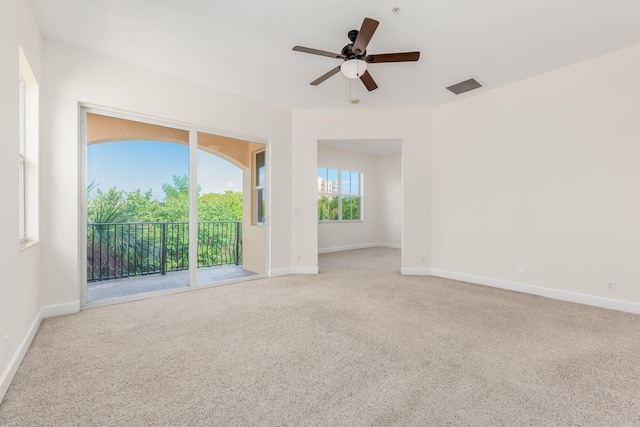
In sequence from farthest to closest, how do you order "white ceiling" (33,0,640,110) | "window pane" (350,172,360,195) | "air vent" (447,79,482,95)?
"window pane" (350,172,360,195) < "air vent" (447,79,482,95) < "white ceiling" (33,0,640,110)

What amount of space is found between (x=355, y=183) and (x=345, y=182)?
439 mm

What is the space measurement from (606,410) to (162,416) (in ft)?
8.27

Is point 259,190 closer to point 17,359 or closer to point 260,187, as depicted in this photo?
point 260,187

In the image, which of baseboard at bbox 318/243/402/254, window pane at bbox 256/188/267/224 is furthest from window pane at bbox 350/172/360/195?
window pane at bbox 256/188/267/224

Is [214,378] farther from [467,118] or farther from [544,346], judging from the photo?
[467,118]

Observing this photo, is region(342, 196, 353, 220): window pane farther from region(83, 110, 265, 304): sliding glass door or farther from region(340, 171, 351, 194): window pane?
region(83, 110, 265, 304): sliding glass door

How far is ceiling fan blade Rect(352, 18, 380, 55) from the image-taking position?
2.26m

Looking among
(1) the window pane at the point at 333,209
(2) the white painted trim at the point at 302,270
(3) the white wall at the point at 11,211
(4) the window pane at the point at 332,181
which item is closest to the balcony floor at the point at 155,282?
(2) the white painted trim at the point at 302,270

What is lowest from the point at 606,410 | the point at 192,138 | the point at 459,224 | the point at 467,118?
the point at 606,410

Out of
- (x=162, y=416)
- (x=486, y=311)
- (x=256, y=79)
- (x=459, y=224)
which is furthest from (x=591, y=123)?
(x=162, y=416)

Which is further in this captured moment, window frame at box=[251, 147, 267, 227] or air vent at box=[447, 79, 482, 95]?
window frame at box=[251, 147, 267, 227]

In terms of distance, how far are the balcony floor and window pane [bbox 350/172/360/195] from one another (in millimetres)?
4931

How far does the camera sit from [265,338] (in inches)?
98.9

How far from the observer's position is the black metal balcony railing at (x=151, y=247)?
350 centimetres
